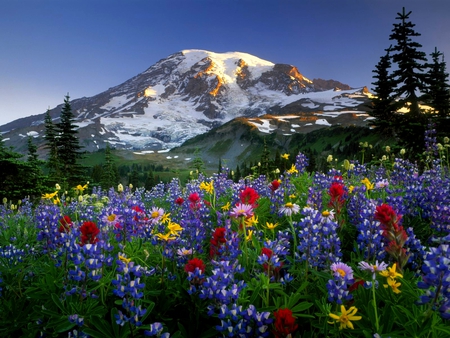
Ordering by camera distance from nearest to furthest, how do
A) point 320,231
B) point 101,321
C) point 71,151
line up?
point 101,321 < point 320,231 < point 71,151

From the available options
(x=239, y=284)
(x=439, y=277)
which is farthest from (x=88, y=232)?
(x=439, y=277)

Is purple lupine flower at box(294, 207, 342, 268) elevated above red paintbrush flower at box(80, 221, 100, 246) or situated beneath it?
situated beneath

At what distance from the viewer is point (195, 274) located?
8.63ft

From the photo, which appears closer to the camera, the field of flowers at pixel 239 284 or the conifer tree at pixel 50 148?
the field of flowers at pixel 239 284

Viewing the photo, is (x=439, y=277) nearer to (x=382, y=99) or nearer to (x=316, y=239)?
(x=316, y=239)

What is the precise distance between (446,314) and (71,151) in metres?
38.7

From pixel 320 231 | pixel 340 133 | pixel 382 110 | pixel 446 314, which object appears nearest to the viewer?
pixel 446 314

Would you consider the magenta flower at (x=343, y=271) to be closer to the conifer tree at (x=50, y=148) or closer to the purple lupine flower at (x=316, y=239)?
the purple lupine flower at (x=316, y=239)

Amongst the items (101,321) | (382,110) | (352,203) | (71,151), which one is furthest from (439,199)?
(382,110)

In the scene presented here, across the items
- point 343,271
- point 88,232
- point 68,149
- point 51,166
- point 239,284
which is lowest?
point 239,284

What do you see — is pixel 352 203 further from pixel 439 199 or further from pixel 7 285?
pixel 7 285

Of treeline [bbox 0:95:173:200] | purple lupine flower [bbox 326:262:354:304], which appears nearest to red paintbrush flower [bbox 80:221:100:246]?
purple lupine flower [bbox 326:262:354:304]

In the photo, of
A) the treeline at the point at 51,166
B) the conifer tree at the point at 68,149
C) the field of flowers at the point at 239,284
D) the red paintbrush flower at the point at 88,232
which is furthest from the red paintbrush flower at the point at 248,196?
the conifer tree at the point at 68,149

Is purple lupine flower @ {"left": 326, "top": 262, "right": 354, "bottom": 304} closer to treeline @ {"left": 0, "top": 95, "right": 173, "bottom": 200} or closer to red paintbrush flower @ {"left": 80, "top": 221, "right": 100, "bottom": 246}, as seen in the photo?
red paintbrush flower @ {"left": 80, "top": 221, "right": 100, "bottom": 246}
